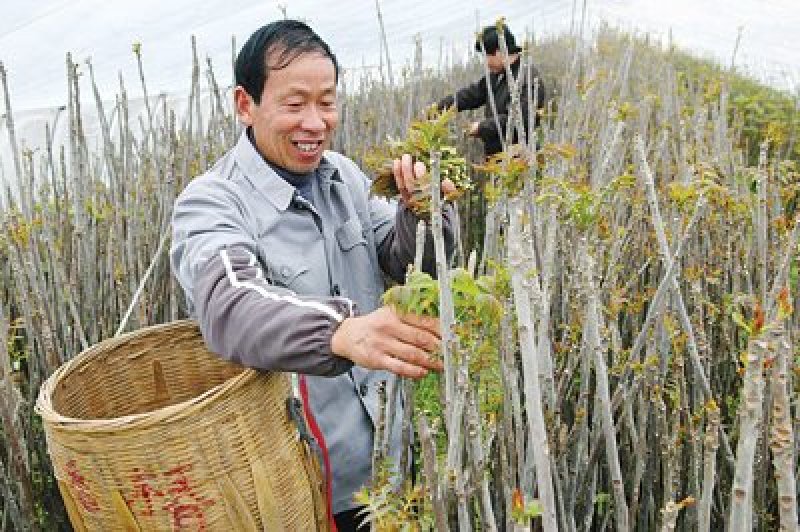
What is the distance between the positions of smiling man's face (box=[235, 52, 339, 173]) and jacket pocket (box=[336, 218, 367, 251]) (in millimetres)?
115

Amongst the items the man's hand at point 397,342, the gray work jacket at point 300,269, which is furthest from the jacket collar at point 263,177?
the man's hand at point 397,342

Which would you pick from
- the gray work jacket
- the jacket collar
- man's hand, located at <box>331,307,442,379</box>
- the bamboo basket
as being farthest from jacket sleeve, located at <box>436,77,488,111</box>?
man's hand, located at <box>331,307,442,379</box>

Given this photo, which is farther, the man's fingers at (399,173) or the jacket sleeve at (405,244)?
the jacket sleeve at (405,244)

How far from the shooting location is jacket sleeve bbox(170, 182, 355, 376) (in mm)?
866

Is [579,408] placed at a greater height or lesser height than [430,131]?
lesser

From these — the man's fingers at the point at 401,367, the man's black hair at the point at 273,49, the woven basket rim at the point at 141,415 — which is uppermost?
the man's black hair at the point at 273,49

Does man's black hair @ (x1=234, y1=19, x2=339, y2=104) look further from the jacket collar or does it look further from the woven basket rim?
the woven basket rim

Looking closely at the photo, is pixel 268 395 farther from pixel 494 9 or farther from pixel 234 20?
pixel 494 9

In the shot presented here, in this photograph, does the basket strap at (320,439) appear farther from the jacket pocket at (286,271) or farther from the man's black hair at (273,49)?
the man's black hair at (273,49)

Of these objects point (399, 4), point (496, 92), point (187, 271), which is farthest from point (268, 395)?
point (399, 4)

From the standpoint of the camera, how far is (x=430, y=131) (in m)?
0.61

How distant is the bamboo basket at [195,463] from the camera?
93 centimetres

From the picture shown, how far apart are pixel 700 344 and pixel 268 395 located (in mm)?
532

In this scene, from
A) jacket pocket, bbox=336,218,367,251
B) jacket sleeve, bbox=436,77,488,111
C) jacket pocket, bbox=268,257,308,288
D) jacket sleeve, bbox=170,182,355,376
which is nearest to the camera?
jacket sleeve, bbox=170,182,355,376
